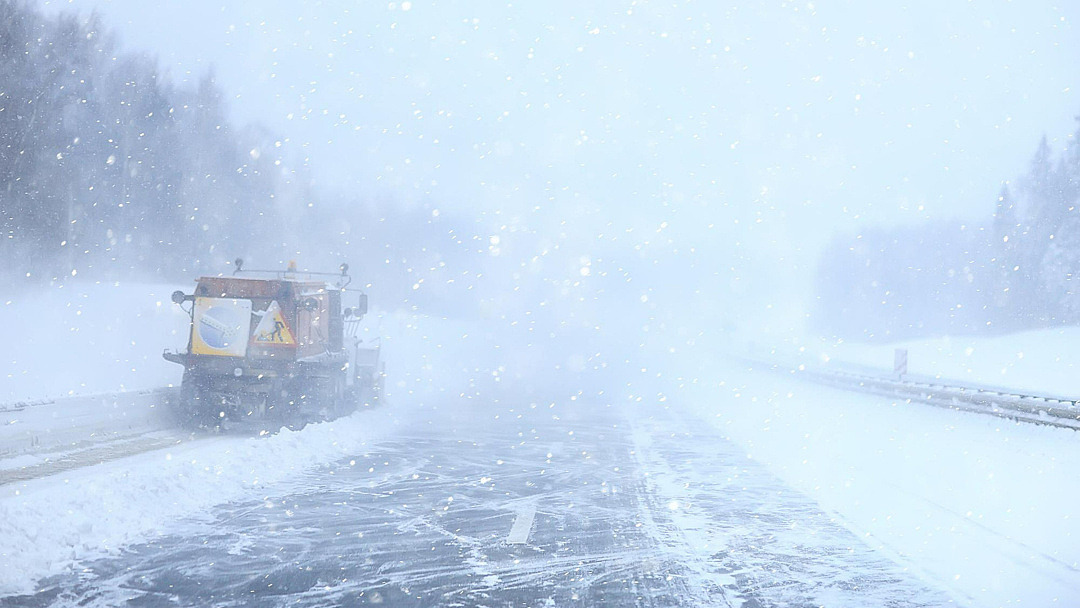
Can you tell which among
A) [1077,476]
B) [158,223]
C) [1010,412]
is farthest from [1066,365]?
[158,223]

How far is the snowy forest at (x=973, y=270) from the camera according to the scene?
6981 cm

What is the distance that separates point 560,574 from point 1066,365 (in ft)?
164

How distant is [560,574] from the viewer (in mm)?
7191

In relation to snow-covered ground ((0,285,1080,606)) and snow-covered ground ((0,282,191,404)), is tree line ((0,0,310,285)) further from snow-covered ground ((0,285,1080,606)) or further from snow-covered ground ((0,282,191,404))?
snow-covered ground ((0,285,1080,606))

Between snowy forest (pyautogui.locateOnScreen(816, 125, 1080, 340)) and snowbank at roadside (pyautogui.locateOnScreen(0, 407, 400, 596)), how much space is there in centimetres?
6769

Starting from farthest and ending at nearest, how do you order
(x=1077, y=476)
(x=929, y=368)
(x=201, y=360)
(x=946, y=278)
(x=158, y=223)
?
(x=946, y=278)
(x=929, y=368)
(x=158, y=223)
(x=201, y=360)
(x=1077, y=476)

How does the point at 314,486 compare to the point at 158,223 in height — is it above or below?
below

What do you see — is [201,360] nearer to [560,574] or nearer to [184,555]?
[184,555]

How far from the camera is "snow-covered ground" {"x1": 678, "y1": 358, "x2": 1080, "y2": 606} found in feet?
24.4

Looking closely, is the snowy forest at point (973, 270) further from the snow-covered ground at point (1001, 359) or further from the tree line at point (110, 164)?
the tree line at point (110, 164)

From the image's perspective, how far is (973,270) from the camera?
84000 millimetres

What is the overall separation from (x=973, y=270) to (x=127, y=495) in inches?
3390

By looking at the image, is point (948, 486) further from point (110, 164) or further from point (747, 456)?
point (110, 164)

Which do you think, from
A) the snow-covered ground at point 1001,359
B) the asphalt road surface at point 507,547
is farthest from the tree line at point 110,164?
the snow-covered ground at point 1001,359
